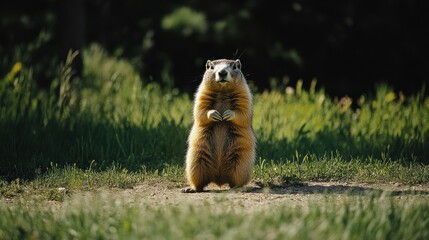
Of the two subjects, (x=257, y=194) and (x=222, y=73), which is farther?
(x=222, y=73)

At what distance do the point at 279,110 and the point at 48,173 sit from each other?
131 inches

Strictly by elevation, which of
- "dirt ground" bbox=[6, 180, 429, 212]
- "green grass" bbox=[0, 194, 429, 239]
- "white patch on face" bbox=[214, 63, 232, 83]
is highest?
"white patch on face" bbox=[214, 63, 232, 83]

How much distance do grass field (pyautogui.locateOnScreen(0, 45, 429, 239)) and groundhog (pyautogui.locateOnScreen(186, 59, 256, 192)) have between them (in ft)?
1.36

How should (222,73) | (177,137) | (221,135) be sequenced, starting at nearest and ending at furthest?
1. (222,73)
2. (221,135)
3. (177,137)

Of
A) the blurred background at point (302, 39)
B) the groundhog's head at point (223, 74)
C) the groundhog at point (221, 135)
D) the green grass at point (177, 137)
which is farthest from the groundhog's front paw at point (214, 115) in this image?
the blurred background at point (302, 39)

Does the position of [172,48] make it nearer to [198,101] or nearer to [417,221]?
[198,101]

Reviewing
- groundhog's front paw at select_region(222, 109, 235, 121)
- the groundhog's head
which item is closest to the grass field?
groundhog's front paw at select_region(222, 109, 235, 121)

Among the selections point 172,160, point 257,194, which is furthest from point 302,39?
point 257,194

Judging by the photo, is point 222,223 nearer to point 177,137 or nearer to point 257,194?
point 257,194

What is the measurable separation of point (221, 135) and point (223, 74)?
538 millimetres

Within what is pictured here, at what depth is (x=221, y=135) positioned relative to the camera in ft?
18.4

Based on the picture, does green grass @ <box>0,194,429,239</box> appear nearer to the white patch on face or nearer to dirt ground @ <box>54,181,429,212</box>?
dirt ground @ <box>54,181,429,212</box>

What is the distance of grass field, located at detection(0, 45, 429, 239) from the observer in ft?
12.6

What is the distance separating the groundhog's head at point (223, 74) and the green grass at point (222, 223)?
145 cm
